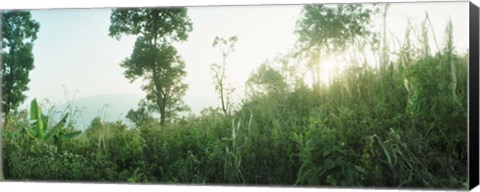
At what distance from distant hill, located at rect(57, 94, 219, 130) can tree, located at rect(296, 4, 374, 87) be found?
1297 mm

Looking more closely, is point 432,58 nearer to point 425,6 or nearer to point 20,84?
point 425,6

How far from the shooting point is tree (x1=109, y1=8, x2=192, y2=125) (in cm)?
1034

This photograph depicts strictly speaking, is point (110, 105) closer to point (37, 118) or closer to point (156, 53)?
point (156, 53)

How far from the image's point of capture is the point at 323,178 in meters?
9.68

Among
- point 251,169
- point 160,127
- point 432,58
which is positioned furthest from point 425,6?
point 160,127

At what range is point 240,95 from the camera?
1008 cm

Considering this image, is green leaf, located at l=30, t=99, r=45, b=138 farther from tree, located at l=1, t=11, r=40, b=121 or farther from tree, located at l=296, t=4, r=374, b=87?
tree, located at l=296, t=4, r=374, b=87

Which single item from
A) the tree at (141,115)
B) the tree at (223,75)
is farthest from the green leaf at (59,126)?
the tree at (223,75)

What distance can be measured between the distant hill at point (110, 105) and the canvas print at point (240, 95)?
1 cm

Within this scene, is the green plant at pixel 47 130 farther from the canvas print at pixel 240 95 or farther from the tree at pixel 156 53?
the tree at pixel 156 53

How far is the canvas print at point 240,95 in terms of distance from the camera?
9.44m

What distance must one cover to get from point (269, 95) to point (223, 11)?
1011 millimetres

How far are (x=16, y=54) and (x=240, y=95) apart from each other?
2.63 meters

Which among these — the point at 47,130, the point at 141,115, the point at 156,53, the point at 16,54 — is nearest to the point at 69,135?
the point at 47,130
